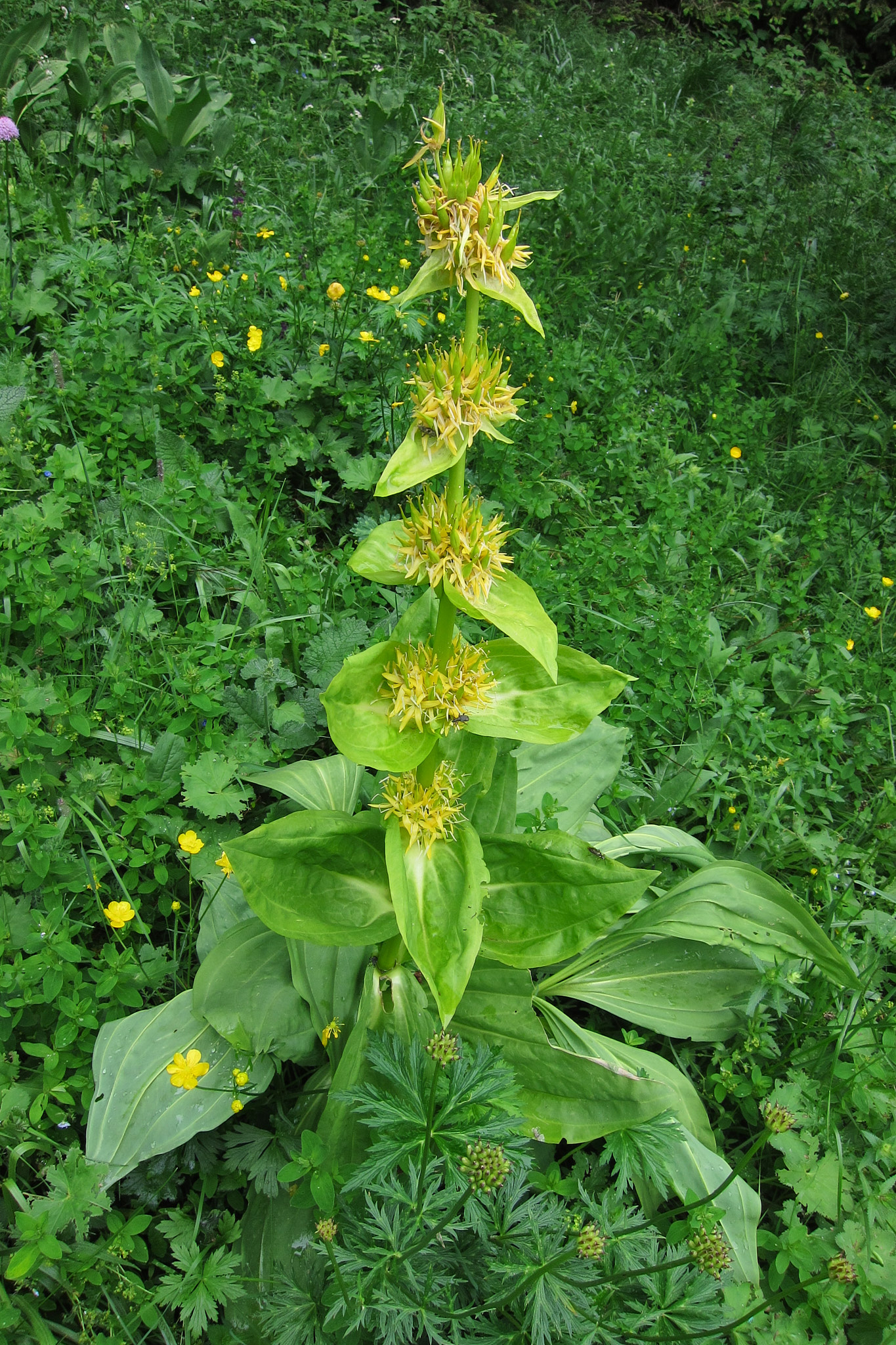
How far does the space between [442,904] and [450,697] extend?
48 cm

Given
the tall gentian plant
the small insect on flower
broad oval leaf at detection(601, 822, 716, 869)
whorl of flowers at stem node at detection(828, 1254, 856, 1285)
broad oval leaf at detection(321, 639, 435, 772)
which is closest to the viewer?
whorl of flowers at stem node at detection(828, 1254, 856, 1285)

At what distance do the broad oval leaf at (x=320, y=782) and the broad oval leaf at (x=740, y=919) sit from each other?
3.04 feet

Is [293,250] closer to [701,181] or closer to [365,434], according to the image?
[365,434]

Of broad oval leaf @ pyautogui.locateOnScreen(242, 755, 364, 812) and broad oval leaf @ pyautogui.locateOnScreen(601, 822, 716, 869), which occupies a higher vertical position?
broad oval leaf @ pyautogui.locateOnScreen(601, 822, 716, 869)

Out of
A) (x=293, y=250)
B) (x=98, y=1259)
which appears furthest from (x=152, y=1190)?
(x=293, y=250)

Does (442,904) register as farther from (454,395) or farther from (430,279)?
(430,279)

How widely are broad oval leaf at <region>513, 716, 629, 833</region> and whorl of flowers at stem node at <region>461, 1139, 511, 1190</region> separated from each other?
138 centimetres

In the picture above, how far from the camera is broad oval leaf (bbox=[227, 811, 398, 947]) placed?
6.70 feet

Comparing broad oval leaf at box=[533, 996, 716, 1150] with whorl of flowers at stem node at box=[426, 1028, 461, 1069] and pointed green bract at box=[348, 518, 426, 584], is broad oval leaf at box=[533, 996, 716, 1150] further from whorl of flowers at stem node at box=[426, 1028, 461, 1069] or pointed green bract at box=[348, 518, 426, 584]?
pointed green bract at box=[348, 518, 426, 584]

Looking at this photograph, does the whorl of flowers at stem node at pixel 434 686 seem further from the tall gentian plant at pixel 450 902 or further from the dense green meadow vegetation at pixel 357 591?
the dense green meadow vegetation at pixel 357 591

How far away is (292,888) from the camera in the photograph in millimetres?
2137

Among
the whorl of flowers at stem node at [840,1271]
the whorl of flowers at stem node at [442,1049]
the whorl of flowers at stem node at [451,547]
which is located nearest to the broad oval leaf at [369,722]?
the whorl of flowers at stem node at [451,547]

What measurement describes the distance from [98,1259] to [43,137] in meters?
5.51

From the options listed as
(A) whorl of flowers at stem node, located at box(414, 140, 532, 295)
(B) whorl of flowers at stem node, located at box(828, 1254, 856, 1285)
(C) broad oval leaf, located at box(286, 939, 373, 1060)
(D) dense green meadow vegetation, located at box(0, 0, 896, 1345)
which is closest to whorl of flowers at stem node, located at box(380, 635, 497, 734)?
(D) dense green meadow vegetation, located at box(0, 0, 896, 1345)
